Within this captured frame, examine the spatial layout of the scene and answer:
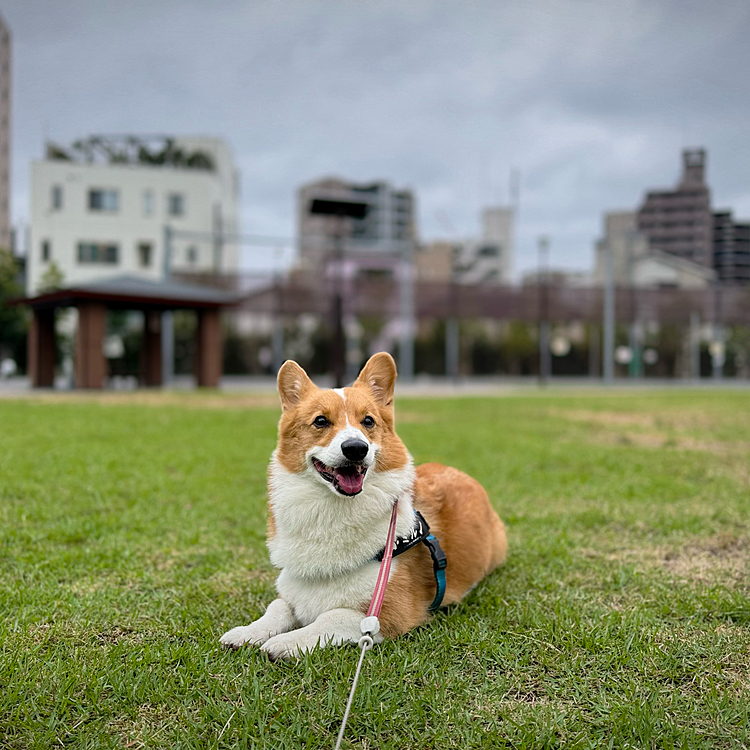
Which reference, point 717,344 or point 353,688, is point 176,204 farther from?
point 353,688

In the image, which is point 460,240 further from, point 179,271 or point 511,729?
point 511,729

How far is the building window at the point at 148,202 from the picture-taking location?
43.0 meters

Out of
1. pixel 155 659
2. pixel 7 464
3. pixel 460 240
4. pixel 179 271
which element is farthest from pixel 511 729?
pixel 460 240

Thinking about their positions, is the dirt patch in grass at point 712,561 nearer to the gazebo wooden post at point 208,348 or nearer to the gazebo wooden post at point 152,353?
the gazebo wooden post at point 208,348

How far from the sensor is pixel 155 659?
2553mm

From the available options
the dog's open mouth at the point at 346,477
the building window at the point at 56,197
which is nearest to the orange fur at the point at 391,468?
the dog's open mouth at the point at 346,477

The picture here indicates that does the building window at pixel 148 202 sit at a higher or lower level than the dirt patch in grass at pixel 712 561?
higher

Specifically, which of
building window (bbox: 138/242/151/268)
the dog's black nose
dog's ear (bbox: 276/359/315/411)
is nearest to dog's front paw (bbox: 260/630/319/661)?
the dog's black nose

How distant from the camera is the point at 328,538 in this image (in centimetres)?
272

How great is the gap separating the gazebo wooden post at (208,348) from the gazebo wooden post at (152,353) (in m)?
1.69

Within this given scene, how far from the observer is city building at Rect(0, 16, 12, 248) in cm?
5497

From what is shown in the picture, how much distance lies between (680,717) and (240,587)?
83.8 inches

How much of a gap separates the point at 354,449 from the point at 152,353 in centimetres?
2224

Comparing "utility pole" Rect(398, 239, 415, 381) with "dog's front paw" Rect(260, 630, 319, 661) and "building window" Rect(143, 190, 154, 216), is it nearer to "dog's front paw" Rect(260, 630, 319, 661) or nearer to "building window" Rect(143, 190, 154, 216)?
"building window" Rect(143, 190, 154, 216)
